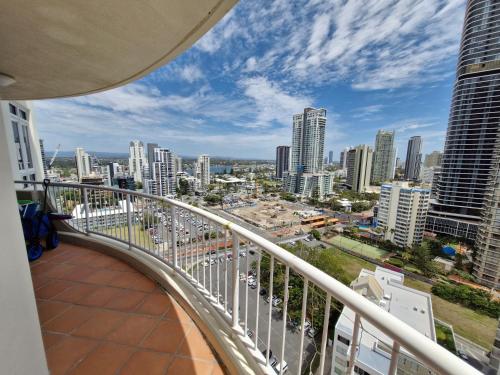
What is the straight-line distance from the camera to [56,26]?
1.16 metres

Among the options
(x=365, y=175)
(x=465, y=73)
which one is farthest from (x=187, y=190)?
(x=365, y=175)

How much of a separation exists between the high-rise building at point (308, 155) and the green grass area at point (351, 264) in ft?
80.9

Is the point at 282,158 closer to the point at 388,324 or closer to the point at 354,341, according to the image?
the point at 354,341

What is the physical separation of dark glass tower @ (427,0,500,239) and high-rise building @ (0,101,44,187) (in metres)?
30.6

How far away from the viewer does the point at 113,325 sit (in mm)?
1956

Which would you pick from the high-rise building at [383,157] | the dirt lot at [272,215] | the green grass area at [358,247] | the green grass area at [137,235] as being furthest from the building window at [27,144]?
the high-rise building at [383,157]

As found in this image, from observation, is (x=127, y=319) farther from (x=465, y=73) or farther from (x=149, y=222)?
(x=465, y=73)

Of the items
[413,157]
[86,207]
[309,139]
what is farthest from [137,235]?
[413,157]

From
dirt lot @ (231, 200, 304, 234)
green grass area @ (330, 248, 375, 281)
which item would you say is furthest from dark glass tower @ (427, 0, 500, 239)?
dirt lot @ (231, 200, 304, 234)

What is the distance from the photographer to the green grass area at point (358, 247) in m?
18.8

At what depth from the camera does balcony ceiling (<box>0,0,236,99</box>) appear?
1035 millimetres

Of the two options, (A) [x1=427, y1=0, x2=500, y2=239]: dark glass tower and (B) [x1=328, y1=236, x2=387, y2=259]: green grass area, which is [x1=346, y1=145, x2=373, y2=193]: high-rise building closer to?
(A) [x1=427, y1=0, x2=500, y2=239]: dark glass tower

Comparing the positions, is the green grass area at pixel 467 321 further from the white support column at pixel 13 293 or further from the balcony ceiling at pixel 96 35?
the balcony ceiling at pixel 96 35

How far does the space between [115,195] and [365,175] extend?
52072mm
